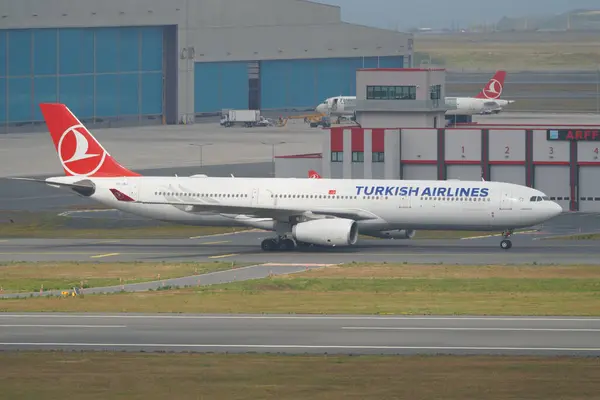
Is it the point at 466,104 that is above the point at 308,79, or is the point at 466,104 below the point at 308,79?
below

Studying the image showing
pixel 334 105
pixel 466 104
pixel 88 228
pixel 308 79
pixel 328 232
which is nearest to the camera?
pixel 328 232

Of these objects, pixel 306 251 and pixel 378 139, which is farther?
pixel 378 139

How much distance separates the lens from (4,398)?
102 ft

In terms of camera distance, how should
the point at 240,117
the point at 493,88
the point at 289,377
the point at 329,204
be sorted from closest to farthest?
the point at 289,377 < the point at 329,204 < the point at 240,117 < the point at 493,88

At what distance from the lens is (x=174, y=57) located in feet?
535

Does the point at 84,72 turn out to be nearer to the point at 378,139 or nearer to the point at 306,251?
the point at 378,139

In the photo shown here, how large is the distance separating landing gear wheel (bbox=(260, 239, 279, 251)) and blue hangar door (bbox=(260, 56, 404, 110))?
113 m

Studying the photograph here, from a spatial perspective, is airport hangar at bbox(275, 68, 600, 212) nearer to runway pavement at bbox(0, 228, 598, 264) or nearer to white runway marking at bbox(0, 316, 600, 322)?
runway pavement at bbox(0, 228, 598, 264)

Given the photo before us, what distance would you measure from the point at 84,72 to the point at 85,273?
97997 mm

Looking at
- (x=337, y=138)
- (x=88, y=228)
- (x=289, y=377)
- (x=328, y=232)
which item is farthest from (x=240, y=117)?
(x=289, y=377)

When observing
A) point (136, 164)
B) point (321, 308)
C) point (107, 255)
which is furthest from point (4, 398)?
point (136, 164)

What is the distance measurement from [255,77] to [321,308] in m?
136

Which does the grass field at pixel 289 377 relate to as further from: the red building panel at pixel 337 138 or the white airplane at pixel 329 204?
the red building panel at pixel 337 138

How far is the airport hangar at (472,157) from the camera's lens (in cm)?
8656
